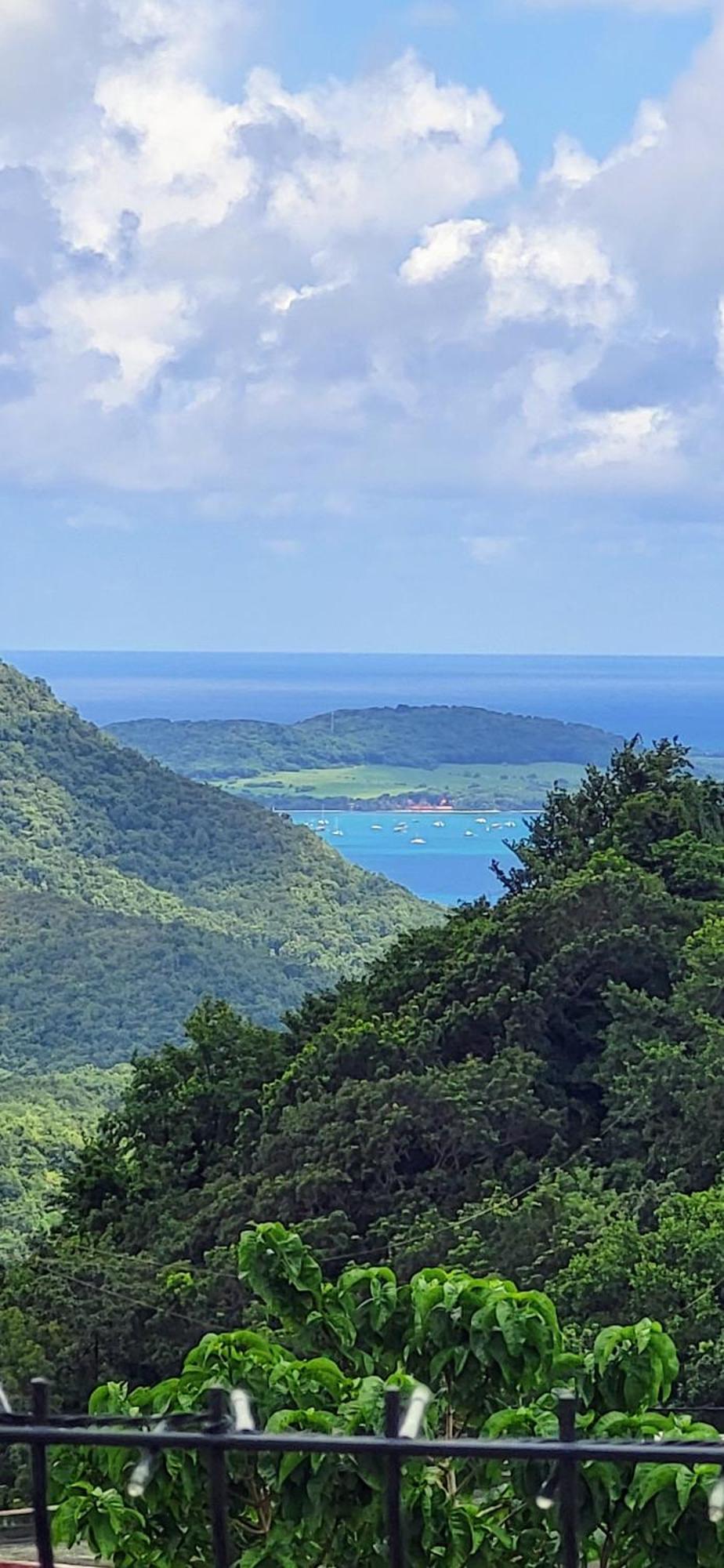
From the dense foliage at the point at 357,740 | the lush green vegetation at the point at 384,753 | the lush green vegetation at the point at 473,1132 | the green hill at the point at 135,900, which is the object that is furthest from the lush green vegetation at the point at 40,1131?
the dense foliage at the point at 357,740

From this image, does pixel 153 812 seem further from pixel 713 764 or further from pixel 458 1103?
pixel 458 1103

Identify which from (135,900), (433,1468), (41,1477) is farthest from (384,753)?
(41,1477)

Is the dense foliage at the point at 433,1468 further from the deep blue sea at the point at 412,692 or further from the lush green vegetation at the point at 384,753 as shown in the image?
the lush green vegetation at the point at 384,753

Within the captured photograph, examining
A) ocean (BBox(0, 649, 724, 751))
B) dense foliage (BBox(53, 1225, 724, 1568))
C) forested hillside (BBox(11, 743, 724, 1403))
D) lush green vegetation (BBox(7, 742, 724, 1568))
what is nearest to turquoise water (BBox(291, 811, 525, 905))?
ocean (BBox(0, 649, 724, 751))

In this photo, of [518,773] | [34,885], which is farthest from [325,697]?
[34,885]

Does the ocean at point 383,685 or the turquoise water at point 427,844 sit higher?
the ocean at point 383,685

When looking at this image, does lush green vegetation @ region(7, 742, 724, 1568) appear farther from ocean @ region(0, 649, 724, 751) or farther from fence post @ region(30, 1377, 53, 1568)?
ocean @ region(0, 649, 724, 751)
